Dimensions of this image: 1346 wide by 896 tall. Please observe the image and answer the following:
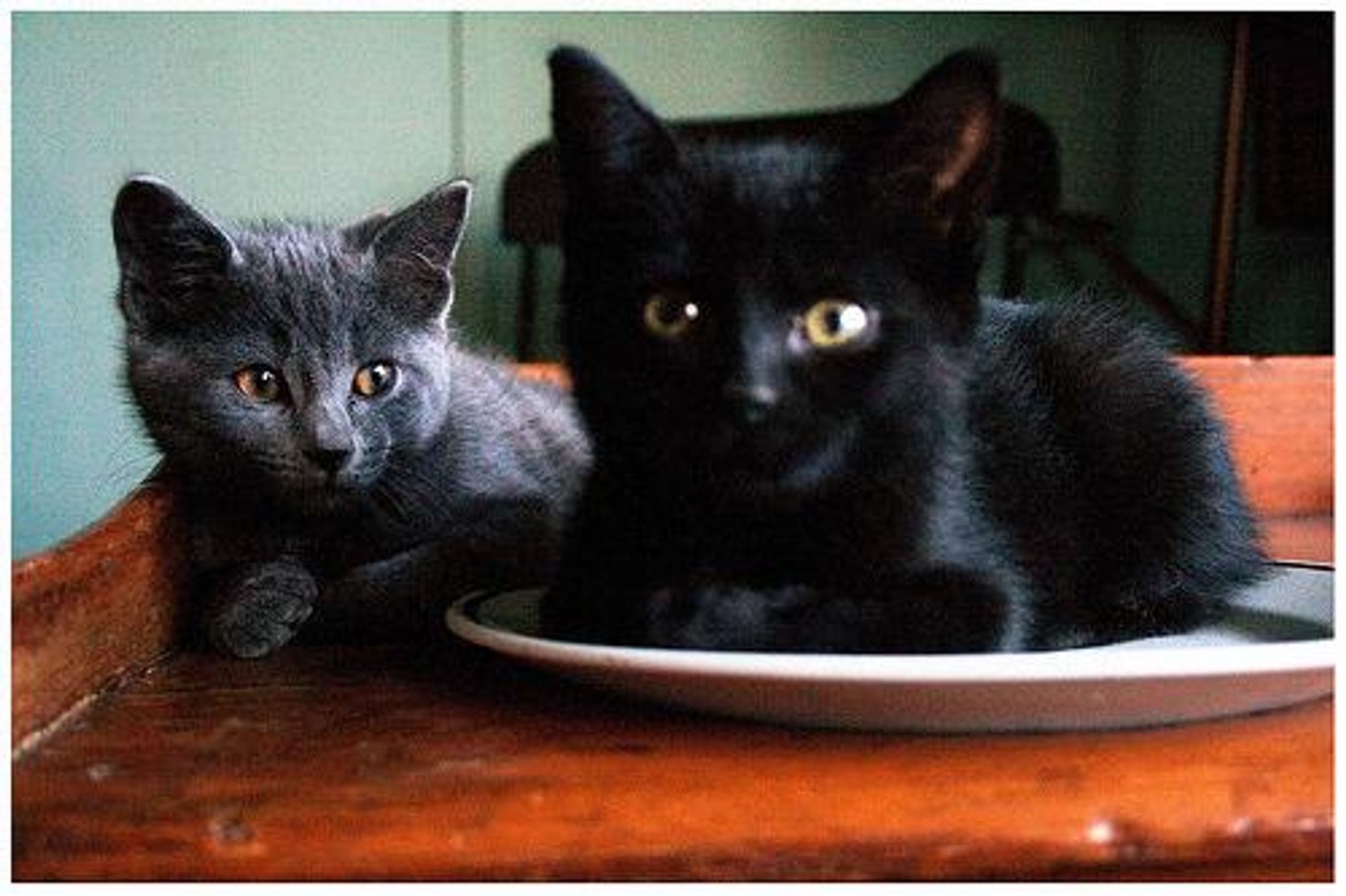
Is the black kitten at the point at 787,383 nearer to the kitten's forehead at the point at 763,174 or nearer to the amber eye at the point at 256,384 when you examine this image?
the kitten's forehead at the point at 763,174

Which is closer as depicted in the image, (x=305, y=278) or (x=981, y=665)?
(x=981, y=665)

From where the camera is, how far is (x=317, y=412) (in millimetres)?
926

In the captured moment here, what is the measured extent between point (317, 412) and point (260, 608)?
0.51ft

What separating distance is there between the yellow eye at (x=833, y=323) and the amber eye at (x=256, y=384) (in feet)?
1.55

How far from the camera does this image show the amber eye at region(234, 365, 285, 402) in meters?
0.94

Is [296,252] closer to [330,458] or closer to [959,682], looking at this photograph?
[330,458]

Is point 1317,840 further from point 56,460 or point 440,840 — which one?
point 56,460

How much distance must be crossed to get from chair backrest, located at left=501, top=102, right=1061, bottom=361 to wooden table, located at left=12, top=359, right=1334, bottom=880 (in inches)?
41.7

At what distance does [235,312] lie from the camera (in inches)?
37.4

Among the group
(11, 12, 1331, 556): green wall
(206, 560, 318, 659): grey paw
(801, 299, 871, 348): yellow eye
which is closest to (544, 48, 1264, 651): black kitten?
(801, 299, 871, 348): yellow eye

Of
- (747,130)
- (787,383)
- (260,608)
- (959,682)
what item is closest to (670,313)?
(787,383)

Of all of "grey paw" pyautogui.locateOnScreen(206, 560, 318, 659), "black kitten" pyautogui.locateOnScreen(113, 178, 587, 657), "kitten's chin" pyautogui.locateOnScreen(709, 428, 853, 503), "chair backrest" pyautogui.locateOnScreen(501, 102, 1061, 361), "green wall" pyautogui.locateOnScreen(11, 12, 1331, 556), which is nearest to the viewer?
"kitten's chin" pyautogui.locateOnScreen(709, 428, 853, 503)

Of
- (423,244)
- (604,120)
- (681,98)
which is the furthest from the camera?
(681,98)

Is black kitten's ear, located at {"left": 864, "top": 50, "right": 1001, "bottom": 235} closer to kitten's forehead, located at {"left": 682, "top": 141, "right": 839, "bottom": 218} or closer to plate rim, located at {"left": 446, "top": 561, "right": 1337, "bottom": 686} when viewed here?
kitten's forehead, located at {"left": 682, "top": 141, "right": 839, "bottom": 218}
